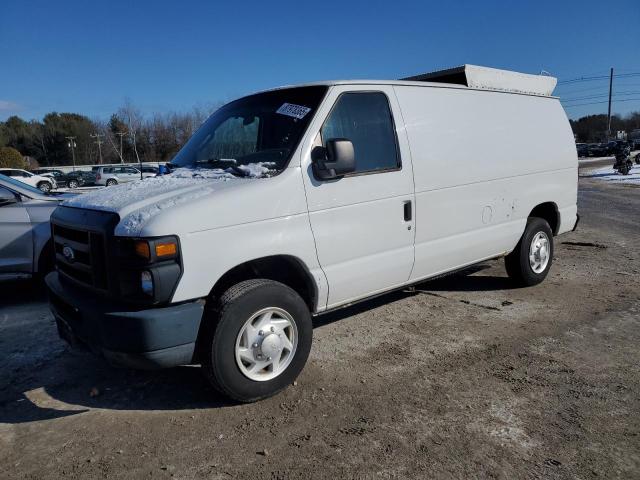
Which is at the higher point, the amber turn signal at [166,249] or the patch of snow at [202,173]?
the patch of snow at [202,173]

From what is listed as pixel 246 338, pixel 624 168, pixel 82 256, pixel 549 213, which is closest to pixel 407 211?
pixel 246 338

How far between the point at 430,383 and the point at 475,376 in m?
0.38

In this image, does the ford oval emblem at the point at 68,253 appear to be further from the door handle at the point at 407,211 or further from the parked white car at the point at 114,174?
Result: the parked white car at the point at 114,174

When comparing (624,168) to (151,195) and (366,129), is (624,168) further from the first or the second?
(151,195)

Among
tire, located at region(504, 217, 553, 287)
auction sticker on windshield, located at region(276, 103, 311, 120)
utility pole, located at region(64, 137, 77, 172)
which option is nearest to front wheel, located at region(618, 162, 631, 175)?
tire, located at region(504, 217, 553, 287)

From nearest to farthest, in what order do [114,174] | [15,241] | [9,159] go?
[15,241] < [114,174] < [9,159]

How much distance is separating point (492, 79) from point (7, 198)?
5.78 meters

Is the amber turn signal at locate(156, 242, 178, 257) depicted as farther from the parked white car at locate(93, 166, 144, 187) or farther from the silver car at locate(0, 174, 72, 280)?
the parked white car at locate(93, 166, 144, 187)

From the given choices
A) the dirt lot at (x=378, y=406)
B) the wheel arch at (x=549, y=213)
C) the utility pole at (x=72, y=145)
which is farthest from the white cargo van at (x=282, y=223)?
the utility pole at (x=72, y=145)

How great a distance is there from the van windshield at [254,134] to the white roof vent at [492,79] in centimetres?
197

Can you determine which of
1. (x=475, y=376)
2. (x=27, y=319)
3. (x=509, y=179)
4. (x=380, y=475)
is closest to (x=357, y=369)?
(x=475, y=376)

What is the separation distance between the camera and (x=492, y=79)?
17.5ft

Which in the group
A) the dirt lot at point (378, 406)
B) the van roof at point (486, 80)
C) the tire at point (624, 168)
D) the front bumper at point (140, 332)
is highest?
the van roof at point (486, 80)

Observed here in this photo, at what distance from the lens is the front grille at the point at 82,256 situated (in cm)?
315
